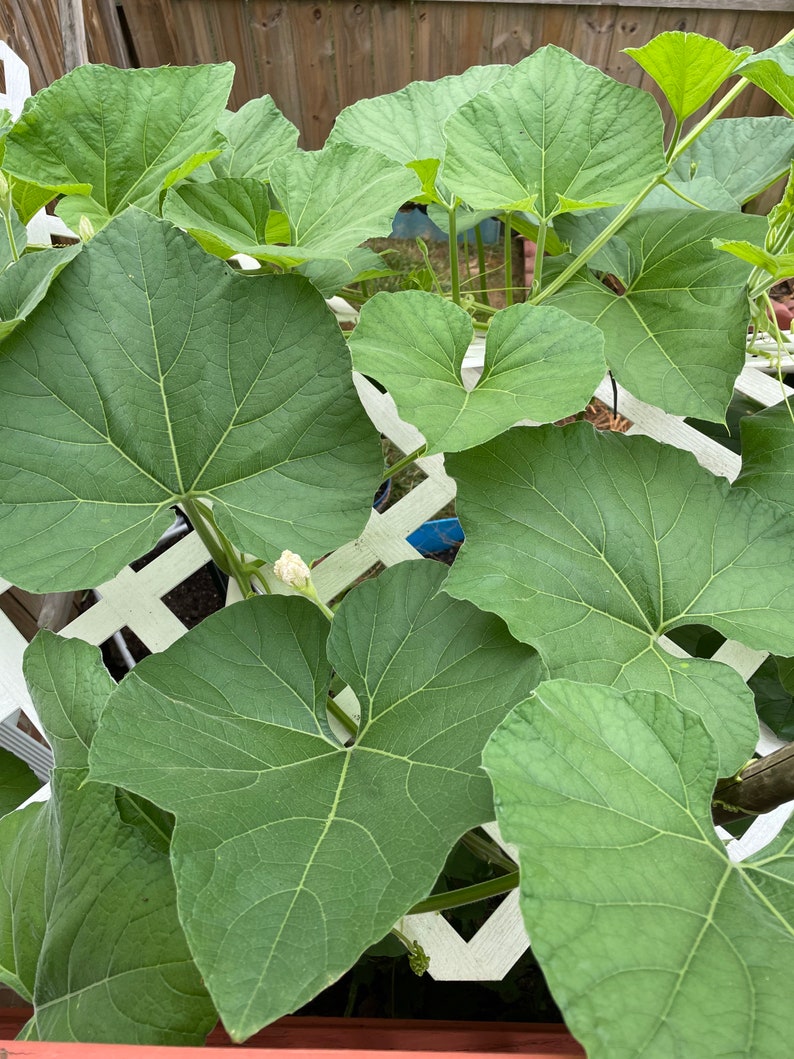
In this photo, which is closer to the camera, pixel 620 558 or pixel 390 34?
pixel 620 558

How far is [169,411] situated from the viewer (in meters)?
0.64

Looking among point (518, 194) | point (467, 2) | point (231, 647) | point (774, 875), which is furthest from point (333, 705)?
point (467, 2)

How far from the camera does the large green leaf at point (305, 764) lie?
0.41 m

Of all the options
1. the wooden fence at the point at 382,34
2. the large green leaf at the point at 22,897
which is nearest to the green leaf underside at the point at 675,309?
the large green leaf at the point at 22,897

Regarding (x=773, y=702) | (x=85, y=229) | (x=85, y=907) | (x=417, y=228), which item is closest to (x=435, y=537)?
(x=773, y=702)

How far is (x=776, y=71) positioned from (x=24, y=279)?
2.09 feet

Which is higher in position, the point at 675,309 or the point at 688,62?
the point at 688,62

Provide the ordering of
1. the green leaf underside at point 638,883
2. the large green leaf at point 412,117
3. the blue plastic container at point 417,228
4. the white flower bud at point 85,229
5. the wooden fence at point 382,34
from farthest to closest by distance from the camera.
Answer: the blue plastic container at point 417,228 < the wooden fence at point 382,34 < the large green leaf at point 412,117 < the white flower bud at point 85,229 < the green leaf underside at point 638,883

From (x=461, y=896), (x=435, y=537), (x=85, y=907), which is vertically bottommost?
(x=435, y=537)

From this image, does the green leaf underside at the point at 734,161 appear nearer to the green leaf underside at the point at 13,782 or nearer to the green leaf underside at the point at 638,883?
the green leaf underside at the point at 638,883

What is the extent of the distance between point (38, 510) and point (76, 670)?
0.13 m

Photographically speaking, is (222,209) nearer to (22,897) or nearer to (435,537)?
(22,897)

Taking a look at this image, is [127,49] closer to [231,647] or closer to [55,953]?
[231,647]

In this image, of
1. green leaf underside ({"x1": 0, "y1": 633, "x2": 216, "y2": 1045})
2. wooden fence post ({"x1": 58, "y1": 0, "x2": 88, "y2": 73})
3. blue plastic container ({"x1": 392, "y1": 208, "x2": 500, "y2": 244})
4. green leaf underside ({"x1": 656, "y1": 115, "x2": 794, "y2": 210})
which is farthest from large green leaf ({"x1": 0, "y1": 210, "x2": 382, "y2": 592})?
blue plastic container ({"x1": 392, "y1": 208, "x2": 500, "y2": 244})
